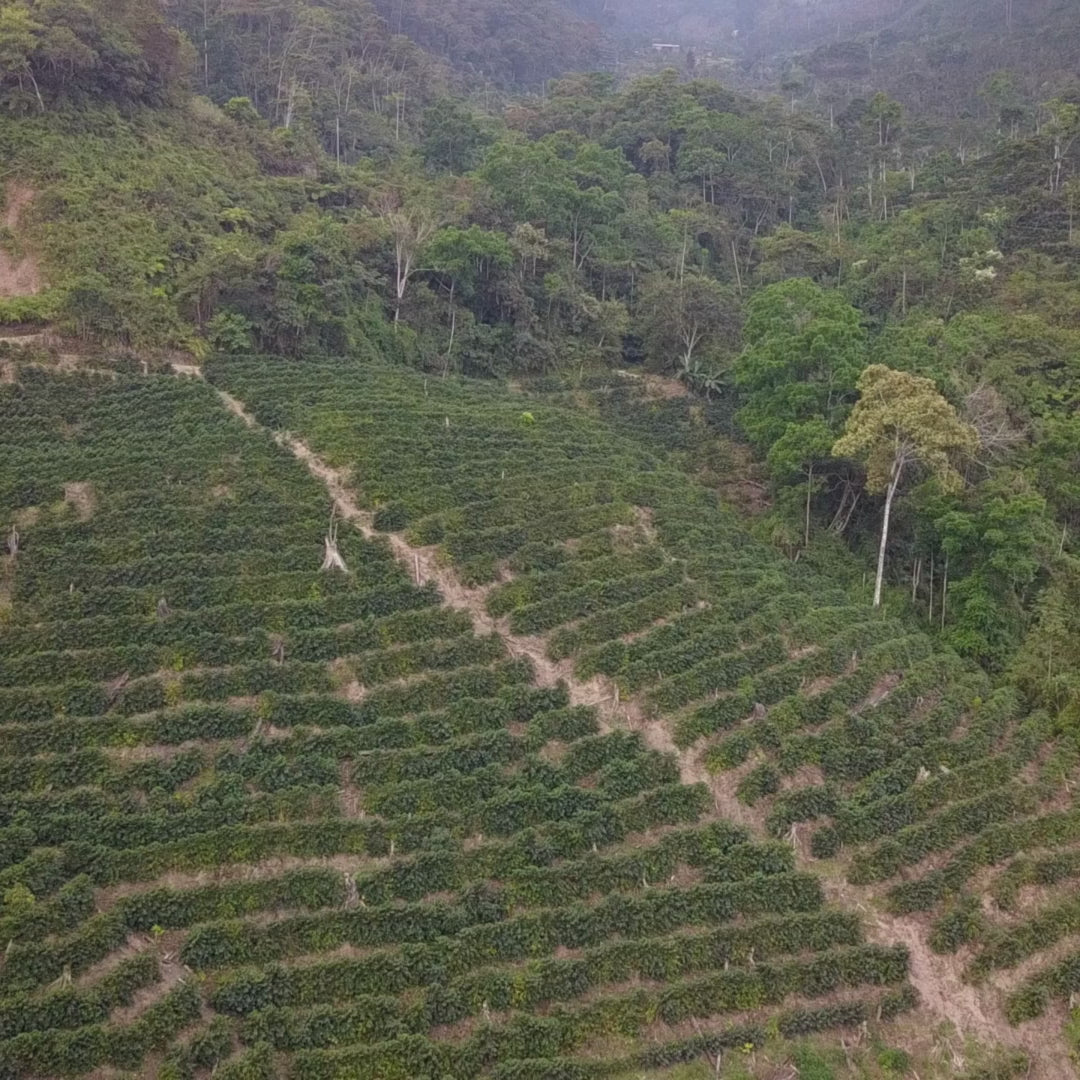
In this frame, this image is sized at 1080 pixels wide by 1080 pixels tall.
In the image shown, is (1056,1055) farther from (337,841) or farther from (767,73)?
(767,73)

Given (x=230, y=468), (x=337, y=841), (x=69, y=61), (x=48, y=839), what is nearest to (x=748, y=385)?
(x=230, y=468)

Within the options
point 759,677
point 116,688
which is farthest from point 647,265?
point 116,688

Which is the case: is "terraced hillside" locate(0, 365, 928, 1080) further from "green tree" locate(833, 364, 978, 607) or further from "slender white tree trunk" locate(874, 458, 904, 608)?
"green tree" locate(833, 364, 978, 607)

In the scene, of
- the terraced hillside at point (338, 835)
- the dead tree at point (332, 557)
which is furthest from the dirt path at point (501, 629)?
the dead tree at point (332, 557)

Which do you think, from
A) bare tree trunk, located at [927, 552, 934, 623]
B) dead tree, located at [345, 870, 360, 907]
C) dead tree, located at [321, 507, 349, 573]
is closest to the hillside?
dead tree, located at [345, 870, 360, 907]

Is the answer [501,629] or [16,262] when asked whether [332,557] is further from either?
[16,262]
